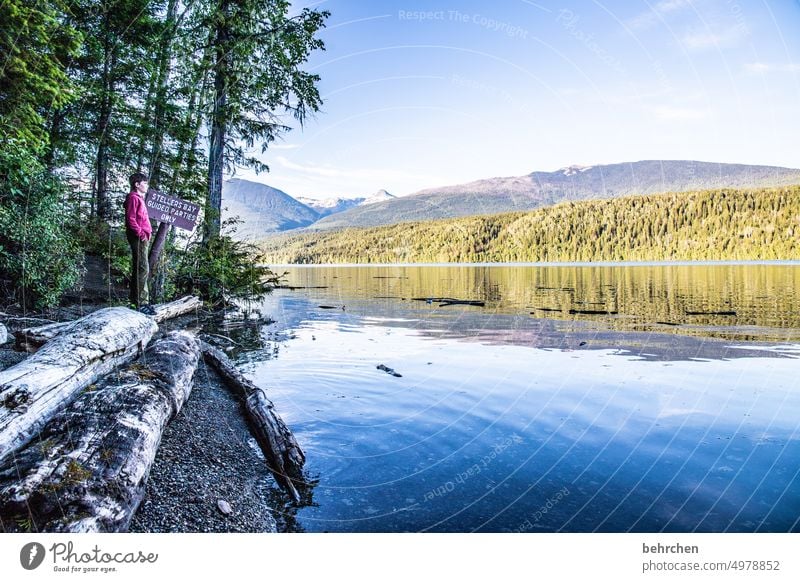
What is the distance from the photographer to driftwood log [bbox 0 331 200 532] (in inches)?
102

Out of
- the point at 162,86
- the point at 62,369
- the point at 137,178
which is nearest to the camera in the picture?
the point at 62,369

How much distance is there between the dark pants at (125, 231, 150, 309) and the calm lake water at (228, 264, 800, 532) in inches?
96.9

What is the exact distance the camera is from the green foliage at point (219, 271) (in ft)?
50.4

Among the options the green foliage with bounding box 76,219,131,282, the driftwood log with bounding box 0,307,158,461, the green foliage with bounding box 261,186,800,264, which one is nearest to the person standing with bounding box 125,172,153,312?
the driftwood log with bounding box 0,307,158,461

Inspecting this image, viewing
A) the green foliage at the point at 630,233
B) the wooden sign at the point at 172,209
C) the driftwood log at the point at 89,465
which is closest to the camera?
the driftwood log at the point at 89,465

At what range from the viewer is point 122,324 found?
558 cm

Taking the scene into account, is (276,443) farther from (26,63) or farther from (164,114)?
(164,114)

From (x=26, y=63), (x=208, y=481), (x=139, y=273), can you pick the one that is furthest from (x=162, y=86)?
(x=208, y=481)

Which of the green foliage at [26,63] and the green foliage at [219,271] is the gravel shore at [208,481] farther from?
the green foliage at [219,271]

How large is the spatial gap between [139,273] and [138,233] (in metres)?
1.01

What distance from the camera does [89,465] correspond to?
9.61 ft

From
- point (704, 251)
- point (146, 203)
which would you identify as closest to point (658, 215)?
point (704, 251)

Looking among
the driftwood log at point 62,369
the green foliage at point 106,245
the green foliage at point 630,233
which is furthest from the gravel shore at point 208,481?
the green foliage at point 630,233
